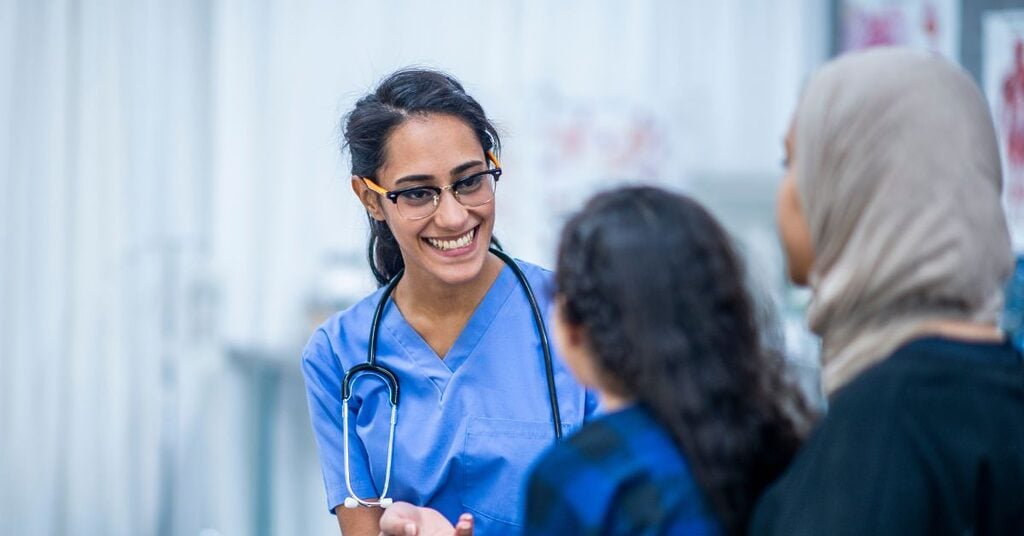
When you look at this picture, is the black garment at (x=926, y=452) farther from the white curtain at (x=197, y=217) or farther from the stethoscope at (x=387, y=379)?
the white curtain at (x=197, y=217)

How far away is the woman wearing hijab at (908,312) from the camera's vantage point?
0.86 meters

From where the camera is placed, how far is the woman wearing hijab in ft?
2.83

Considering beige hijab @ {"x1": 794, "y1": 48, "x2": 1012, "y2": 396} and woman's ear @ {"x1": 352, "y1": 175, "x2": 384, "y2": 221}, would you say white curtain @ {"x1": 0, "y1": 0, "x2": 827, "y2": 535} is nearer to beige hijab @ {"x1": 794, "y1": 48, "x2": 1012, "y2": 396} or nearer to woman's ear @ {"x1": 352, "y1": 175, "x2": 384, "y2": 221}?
woman's ear @ {"x1": 352, "y1": 175, "x2": 384, "y2": 221}

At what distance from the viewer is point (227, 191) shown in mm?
2885

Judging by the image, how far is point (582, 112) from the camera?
309 cm

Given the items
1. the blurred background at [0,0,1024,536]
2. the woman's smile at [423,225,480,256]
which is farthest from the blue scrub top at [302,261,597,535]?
the blurred background at [0,0,1024,536]

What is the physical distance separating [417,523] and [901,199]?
78 cm

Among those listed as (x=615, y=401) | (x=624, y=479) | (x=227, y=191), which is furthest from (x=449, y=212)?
(x=227, y=191)

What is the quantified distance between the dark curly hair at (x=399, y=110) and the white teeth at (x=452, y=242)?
0.43 ft

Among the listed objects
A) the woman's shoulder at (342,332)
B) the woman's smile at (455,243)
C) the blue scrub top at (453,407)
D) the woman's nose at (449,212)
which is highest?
the woman's nose at (449,212)

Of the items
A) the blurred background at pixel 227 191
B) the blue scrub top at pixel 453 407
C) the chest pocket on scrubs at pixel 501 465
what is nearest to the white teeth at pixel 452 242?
the blue scrub top at pixel 453 407

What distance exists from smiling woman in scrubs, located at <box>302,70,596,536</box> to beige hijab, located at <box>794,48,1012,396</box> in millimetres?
647

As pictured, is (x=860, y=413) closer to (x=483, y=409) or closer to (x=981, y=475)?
(x=981, y=475)

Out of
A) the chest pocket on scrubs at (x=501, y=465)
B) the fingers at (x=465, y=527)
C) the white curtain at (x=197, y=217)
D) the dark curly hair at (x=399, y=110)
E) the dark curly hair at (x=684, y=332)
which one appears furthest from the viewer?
the white curtain at (x=197, y=217)
